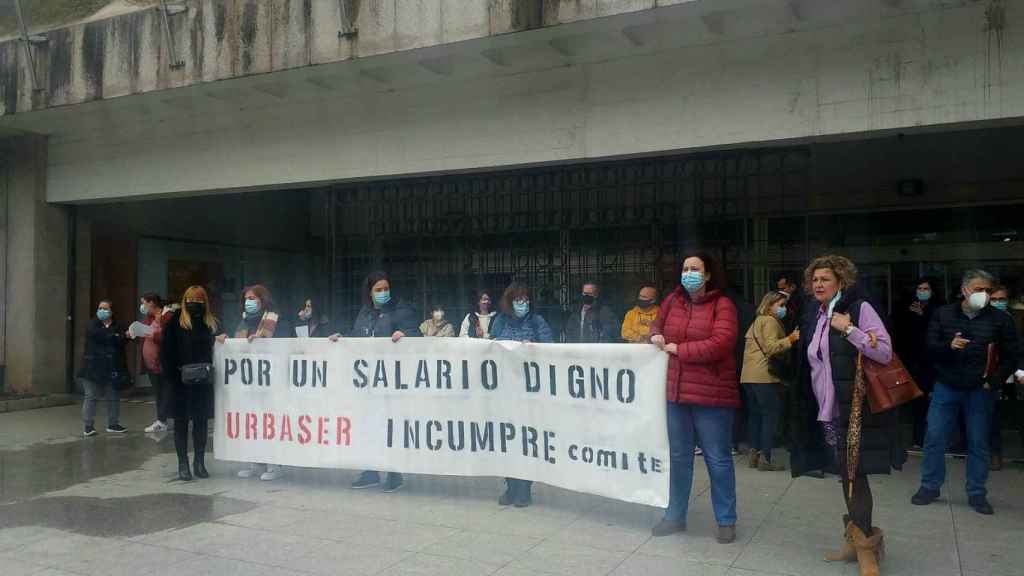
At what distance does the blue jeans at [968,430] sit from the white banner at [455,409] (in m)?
2.39

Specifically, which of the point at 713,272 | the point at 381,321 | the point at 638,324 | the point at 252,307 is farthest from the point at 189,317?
the point at 713,272

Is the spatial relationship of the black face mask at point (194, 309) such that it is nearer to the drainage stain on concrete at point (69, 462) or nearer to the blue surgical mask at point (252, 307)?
the blue surgical mask at point (252, 307)

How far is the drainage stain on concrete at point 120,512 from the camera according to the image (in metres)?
5.70

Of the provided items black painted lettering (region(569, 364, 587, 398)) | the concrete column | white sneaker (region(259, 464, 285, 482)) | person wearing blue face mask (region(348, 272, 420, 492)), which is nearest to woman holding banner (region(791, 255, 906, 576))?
black painted lettering (region(569, 364, 587, 398))

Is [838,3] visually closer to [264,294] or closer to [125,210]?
[264,294]

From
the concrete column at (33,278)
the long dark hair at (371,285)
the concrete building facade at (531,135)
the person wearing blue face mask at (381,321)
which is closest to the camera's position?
the person wearing blue face mask at (381,321)

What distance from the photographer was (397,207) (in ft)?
37.5

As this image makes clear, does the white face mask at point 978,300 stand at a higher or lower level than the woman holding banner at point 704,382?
higher

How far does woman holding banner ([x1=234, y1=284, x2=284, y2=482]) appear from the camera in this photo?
23.5ft

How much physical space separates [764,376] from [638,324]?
139 cm

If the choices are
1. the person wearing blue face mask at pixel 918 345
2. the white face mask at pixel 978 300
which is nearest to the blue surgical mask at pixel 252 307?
the white face mask at pixel 978 300

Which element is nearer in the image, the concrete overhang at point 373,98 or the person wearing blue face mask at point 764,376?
the person wearing blue face mask at point 764,376

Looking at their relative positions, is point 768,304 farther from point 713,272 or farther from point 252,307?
point 252,307

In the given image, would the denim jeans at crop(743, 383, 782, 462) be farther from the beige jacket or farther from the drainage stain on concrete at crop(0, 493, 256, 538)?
the drainage stain on concrete at crop(0, 493, 256, 538)
